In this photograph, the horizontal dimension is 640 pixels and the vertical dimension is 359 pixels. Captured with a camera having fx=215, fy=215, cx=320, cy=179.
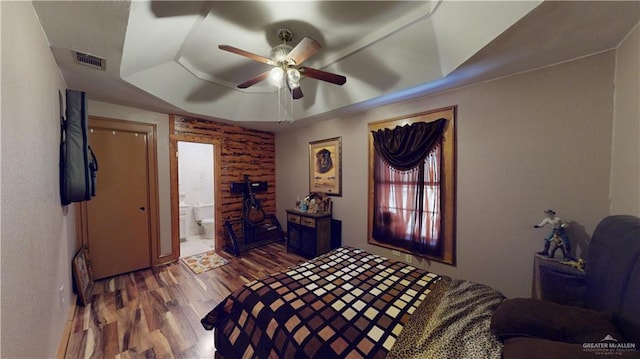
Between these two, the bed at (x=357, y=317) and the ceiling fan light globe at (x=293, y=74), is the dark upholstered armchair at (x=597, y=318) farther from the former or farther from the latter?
the ceiling fan light globe at (x=293, y=74)

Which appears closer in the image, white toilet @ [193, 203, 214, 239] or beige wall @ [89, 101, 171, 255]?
beige wall @ [89, 101, 171, 255]

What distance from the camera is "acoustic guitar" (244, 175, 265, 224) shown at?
423 centimetres

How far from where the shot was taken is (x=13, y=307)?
3.10ft

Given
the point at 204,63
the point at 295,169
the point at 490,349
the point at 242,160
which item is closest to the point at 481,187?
the point at 490,349

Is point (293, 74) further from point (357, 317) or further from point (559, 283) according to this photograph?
point (559, 283)

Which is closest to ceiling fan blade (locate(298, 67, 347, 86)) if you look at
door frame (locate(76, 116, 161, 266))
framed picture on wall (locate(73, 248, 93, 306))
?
door frame (locate(76, 116, 161, 266))

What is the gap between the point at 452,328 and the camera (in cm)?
117

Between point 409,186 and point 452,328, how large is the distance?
188 centimetres

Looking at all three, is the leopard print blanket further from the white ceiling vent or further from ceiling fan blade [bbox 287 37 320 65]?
the white ceiling vent

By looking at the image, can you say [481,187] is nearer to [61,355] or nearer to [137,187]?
[61,355]

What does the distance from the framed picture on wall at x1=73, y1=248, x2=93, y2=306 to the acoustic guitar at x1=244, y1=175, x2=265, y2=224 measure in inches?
83.6

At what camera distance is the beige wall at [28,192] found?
922mm

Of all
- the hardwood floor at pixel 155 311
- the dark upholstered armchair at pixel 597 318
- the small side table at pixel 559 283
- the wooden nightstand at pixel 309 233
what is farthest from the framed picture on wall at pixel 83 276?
the small side table at pixel 559 283

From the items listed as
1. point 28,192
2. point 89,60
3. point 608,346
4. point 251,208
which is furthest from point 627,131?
point 251,208
